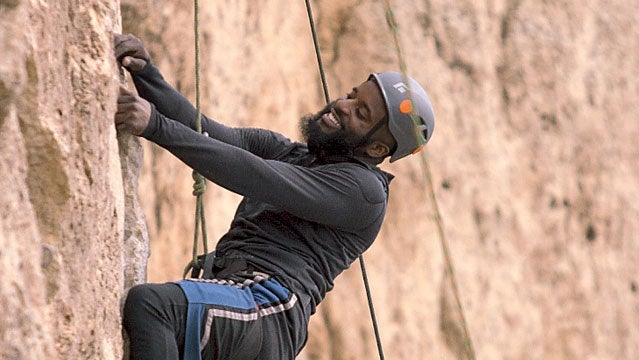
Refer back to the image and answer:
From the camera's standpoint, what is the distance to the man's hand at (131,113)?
2123 mm

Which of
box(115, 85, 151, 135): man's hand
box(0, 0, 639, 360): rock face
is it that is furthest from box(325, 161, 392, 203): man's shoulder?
box(0, 0, 639, 360): rock face

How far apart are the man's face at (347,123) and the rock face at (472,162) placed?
1837mm

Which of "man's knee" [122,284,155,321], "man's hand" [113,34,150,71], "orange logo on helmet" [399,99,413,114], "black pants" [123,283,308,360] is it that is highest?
"man's hand" [113,34,150,71]

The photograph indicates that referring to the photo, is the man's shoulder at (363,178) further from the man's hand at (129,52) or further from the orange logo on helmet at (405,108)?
the man's hand at (129,52)

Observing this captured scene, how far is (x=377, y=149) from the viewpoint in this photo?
261cm

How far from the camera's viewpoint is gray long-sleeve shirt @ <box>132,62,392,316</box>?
218 centimetres

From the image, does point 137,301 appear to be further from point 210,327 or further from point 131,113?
point 131,113

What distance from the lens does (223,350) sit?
7.15 feet

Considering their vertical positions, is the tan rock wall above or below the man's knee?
above

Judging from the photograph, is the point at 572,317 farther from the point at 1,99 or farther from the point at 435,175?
the point at 1,99

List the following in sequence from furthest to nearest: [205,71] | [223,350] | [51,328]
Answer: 1. [205,71]
2. [223,350]
3. [51,328]

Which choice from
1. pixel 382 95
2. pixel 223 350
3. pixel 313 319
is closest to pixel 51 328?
pixel 223 350

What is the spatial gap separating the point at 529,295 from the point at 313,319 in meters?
1.47

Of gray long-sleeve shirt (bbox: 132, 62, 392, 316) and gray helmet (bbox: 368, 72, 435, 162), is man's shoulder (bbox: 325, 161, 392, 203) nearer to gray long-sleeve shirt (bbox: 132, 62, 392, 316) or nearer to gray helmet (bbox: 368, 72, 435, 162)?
gray long-sleeve shirt (bbox: 132, 62, 392, 316)
